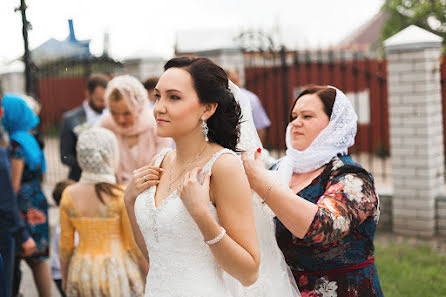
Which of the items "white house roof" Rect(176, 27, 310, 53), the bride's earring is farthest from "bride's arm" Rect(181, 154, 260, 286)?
"white house roof" Rect(176, 27, 310, 53)

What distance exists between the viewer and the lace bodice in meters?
2.40

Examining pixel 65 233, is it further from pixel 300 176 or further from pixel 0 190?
pixel 300 176

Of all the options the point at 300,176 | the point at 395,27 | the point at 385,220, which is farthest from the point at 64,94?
the point at 300,176

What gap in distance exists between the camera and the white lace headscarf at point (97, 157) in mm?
3912

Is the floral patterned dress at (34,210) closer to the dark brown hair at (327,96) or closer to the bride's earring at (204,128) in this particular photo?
the dark brown hair at (327,96)

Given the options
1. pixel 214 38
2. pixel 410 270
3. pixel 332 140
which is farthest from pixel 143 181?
pixel 214 38

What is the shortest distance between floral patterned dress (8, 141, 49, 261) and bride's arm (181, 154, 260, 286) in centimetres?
337

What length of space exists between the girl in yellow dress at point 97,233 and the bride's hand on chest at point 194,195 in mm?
1729

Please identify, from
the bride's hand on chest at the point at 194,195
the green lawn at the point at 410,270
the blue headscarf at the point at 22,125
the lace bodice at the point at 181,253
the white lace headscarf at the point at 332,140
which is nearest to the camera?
the bride's hand on chest at the point at 194,195

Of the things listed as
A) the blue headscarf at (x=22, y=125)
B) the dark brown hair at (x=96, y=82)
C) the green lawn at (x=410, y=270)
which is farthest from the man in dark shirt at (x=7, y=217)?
the green lawn at (x=410, y=270)

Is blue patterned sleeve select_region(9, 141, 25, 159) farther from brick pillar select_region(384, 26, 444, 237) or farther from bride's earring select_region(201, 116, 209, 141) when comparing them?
brick pillar select_region(384, 26, 444, 237)

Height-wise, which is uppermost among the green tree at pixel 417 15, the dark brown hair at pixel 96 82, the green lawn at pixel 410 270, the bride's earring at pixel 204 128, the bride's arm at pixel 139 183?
the green tree at pixel 417 15

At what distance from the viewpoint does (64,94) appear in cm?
1897

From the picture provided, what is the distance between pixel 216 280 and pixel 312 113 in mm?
1062
